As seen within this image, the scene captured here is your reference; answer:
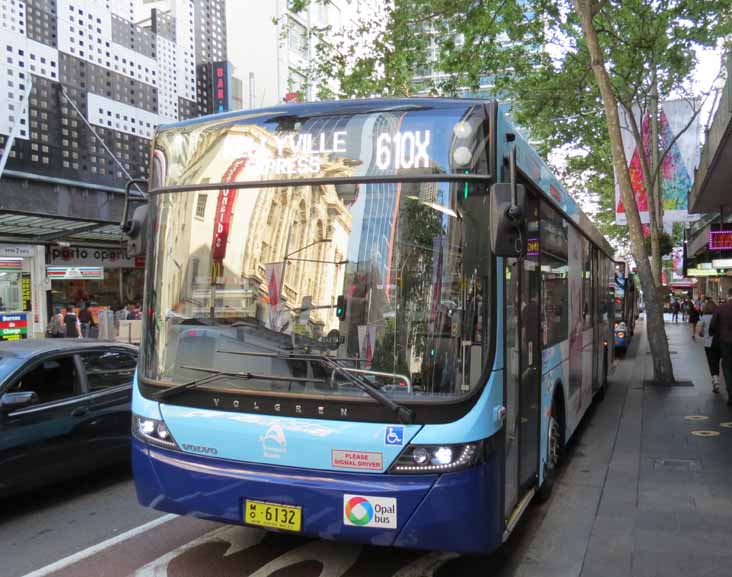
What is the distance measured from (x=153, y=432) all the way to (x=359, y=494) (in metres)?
1.48

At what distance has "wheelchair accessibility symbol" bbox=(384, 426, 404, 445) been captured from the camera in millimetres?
3932

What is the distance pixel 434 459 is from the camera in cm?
392

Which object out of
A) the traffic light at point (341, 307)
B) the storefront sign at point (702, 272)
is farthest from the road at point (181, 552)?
the storefront sign at point (702, 272)

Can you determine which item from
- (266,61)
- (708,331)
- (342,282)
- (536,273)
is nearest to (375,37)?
(708,331)

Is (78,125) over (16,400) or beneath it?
over

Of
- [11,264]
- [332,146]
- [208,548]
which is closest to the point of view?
[332,146]

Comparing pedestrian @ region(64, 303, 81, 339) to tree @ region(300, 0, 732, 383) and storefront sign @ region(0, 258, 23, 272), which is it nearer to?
storefront sign @ region(0, 258, 23, 272)

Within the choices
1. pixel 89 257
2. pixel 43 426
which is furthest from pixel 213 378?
pixel 89 257

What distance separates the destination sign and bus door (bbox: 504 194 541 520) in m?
0.83

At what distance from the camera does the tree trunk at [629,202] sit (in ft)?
40.7

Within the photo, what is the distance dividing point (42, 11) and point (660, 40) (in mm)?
19244

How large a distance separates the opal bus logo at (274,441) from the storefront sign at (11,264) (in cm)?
2159

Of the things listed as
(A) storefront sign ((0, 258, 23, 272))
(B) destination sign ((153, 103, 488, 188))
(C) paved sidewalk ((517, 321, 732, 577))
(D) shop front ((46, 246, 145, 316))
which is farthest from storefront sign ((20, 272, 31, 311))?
(B) destination sign ((153, 103, 488, 188))

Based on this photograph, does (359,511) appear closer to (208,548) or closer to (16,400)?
(208,548)
